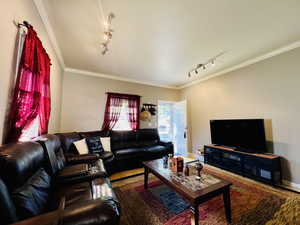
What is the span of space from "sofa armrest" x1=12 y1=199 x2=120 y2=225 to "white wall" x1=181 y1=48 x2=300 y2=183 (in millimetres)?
3365

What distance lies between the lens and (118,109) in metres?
4.16

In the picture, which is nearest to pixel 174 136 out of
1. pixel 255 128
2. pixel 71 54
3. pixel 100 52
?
pixel 255 128

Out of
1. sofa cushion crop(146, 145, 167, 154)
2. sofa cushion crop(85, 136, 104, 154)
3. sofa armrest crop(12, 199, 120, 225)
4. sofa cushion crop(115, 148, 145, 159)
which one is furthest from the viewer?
sofa cushion crop(146, 145, 167, 154)

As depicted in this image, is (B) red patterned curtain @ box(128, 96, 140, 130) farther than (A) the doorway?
No

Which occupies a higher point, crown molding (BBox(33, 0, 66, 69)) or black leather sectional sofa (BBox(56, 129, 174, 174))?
crown molding (BBox(33, 0, 66, 69))

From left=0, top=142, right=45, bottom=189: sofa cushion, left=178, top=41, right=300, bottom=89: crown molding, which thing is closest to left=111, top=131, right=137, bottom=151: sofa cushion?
left=0, top=142, right=45, bottom=189: sofa cushion

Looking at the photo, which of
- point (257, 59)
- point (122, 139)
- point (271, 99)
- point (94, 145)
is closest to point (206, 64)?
point (257, 59)

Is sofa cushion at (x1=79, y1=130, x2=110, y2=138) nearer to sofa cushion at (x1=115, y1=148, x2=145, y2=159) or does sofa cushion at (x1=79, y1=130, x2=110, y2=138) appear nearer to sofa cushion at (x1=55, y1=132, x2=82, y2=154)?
sofa cushion at (x1=55, y1=132, x2=82, y2=154)

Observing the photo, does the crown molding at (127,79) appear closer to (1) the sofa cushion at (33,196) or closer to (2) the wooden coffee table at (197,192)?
(1) the sofa cushion at (33,196)

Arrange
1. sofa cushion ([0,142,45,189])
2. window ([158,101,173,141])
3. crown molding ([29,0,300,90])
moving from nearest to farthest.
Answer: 1. sofa cushion ([0,142,45,189])
2. crown molding ([29,0,300,90])
3. window ([158,101,173,141])

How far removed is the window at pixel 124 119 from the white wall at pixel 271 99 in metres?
2.66

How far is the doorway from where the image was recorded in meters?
4.56

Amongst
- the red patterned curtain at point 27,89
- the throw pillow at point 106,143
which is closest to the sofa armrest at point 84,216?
the red patterned curtain at point 27,89

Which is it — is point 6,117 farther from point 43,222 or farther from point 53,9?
point 53,9
